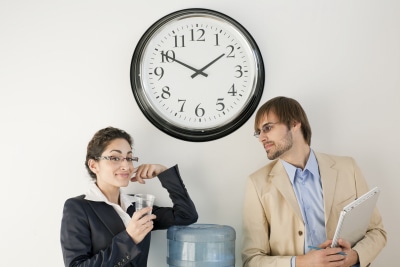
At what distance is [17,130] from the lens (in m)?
2.71

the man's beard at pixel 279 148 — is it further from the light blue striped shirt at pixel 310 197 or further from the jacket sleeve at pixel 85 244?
the jacket sleeve at pixel 85 244

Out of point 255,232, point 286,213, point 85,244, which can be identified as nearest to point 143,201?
point 85,244

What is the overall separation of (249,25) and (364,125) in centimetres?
76

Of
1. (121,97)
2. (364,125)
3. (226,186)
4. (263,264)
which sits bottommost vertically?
(263,264)

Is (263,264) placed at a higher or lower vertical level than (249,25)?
lower

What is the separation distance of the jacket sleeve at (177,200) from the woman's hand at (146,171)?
0.04 meters

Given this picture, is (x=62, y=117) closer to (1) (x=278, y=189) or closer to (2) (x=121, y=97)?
(2) (x=121, y=97)

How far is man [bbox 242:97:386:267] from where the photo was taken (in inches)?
97.4

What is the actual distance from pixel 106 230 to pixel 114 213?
3.6 inches

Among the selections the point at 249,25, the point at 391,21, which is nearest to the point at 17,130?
the point at 249,25

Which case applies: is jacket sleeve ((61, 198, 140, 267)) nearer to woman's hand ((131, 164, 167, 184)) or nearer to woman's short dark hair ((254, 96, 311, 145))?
woman's hand ((131, 164, 167, 184))

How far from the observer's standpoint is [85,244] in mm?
2258

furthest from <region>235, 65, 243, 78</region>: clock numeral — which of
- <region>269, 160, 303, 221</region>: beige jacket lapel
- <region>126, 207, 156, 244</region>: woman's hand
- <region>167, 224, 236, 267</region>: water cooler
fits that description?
<region>126, 207, 156, 244</region>: woman's hand

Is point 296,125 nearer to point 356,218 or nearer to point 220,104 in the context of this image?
point 220,104
